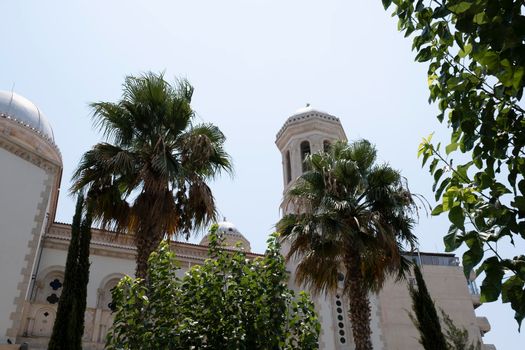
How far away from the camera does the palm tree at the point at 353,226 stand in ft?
43.8

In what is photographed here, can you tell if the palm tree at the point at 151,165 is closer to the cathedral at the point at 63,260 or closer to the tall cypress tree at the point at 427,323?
the cathedral at the point at 63,260

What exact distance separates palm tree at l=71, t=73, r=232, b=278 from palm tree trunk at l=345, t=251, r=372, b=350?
3952mm

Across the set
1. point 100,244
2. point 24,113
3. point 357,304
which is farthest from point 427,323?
point 24,113

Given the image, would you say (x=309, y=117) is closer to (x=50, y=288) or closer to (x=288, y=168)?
(x=288, y=168)

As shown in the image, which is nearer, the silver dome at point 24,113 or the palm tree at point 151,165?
the palm tree at point 151,165

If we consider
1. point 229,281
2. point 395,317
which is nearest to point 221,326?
point 229,281

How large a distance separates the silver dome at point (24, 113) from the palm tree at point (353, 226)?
20.6m

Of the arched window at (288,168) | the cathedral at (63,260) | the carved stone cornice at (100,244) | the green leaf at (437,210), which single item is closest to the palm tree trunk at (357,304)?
the cathedral at (63,260)

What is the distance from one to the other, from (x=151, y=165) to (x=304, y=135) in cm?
1635

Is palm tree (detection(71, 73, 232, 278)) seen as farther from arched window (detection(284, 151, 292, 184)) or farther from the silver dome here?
the silver dome

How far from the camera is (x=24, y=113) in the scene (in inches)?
1185

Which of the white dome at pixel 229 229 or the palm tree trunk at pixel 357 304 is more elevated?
the white dome at pixel 229 229

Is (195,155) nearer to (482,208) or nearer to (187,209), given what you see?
(187,209)

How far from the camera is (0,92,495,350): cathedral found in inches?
627
